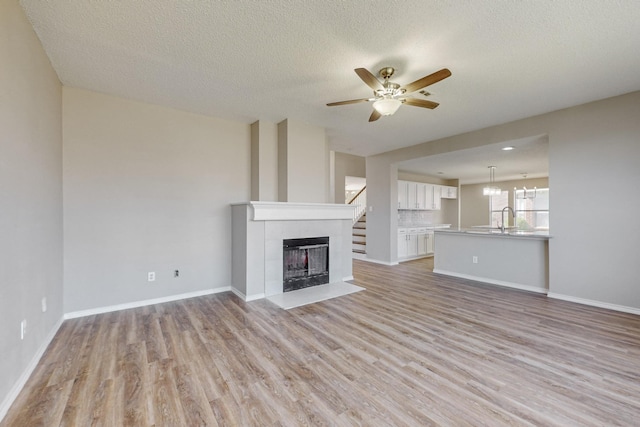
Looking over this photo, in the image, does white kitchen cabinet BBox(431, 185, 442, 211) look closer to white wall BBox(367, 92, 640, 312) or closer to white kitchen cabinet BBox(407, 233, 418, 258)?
white kitchen cabinet BBox(407, 233, 418, 258)

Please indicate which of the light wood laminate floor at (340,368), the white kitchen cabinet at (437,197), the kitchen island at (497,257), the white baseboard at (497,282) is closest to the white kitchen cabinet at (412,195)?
the white kitchen cabinet at (437,197)

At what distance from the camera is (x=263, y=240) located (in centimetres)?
400

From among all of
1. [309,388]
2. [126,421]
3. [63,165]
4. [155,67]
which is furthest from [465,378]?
[63,165]

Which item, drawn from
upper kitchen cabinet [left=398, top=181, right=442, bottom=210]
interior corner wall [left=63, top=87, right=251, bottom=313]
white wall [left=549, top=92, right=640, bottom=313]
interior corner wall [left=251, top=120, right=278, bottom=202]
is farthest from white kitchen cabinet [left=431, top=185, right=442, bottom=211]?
interior corner wall [left=63, top=87, right=251, bottom=313]

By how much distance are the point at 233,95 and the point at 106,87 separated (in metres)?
1.44

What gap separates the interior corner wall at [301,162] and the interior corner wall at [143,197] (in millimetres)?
664

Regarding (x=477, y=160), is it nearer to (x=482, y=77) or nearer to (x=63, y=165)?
(x=482, y=77)

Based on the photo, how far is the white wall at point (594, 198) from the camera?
3.35m

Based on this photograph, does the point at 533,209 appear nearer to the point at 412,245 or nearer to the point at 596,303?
the point at 412,245

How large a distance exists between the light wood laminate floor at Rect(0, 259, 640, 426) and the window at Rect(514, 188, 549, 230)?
6894 mm

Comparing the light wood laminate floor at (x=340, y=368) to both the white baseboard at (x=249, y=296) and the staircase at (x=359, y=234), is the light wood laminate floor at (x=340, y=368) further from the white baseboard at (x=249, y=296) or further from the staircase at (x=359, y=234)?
the staircase at (x=359, y=234)

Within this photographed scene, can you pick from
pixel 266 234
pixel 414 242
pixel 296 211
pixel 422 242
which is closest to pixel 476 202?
pixel 422 242

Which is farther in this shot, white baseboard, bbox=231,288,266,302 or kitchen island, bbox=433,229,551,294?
kitchen island, bbox=433,229,551,294

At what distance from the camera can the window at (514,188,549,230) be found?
9.03 m
